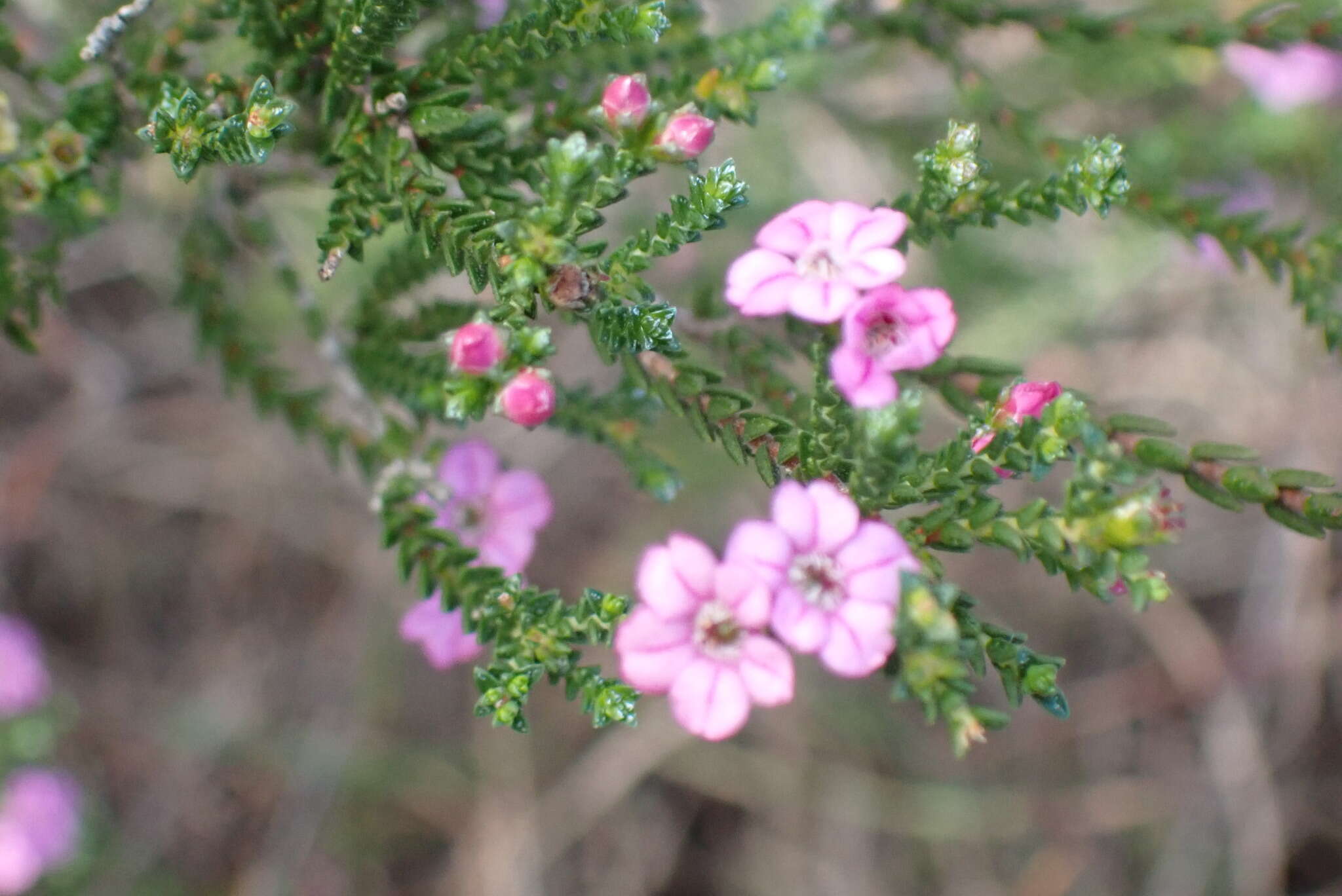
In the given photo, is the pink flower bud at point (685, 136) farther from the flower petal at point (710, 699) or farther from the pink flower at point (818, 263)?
the flower petal at point (710, 699)

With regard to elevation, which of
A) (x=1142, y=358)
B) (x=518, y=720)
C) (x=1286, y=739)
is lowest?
(x=1286, y=739)

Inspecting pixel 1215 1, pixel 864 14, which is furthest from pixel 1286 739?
pixel 864 14

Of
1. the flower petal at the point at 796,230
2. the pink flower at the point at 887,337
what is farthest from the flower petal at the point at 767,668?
the flower petal at the point at 796,230

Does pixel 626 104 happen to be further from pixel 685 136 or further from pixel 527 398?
pixel 527 398

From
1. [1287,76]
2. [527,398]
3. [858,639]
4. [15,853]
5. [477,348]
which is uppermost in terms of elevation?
[477,348]

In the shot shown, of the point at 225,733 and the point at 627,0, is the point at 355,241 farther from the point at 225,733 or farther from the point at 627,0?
the point at 225,733

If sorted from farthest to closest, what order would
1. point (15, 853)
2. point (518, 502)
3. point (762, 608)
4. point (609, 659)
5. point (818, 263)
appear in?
point (609, 659) → point (15, 853) → point (518, 502) → point (818, 263) → point (762, 608)

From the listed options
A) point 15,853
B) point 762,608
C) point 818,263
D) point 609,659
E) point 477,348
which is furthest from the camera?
point 609,659

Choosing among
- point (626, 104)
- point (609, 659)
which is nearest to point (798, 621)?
point (626, 104)
